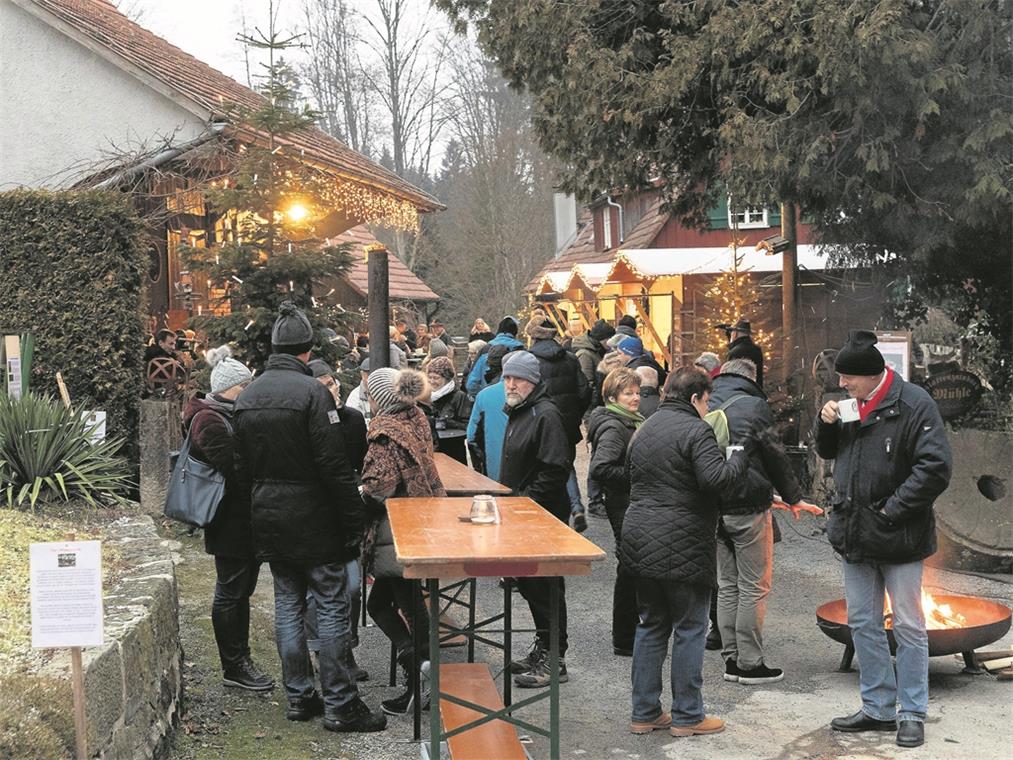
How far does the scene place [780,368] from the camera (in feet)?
50.0

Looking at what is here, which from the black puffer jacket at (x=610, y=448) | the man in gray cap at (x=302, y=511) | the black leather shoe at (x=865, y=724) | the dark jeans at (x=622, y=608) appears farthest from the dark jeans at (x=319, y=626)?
the black leather shoe at (x=865, y=724)

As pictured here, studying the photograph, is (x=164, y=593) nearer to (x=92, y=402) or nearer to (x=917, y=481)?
(x=917, y=481)

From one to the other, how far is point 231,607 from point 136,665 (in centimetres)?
171

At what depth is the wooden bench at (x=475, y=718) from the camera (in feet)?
19.6

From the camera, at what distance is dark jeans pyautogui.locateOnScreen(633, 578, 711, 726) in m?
6.41

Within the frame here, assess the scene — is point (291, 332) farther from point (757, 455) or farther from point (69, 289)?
point (69, 289)

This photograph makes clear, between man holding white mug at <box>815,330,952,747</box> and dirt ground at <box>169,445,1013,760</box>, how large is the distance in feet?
0.76

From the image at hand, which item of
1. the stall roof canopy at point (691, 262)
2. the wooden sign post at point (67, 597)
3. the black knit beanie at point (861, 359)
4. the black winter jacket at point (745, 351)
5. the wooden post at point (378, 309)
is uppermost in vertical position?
the stall roof canopy at point (691, 262)

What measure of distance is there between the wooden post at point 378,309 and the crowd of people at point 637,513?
11.7 ft

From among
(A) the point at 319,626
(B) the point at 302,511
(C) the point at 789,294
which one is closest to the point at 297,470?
(B) the point at 302,511

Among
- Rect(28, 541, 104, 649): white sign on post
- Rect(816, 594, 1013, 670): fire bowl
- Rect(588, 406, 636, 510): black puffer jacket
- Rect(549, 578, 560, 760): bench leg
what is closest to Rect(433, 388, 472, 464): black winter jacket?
Rect(588, 406, 636, 510): black puffer jacket

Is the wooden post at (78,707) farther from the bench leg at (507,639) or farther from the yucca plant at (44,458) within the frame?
the yucca plant at (44,458)

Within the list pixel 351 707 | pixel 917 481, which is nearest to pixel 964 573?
pixel 917 481

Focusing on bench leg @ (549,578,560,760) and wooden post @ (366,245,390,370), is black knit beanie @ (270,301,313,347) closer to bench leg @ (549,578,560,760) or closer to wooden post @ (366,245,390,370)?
bench leg @ (549,578,560,760)
